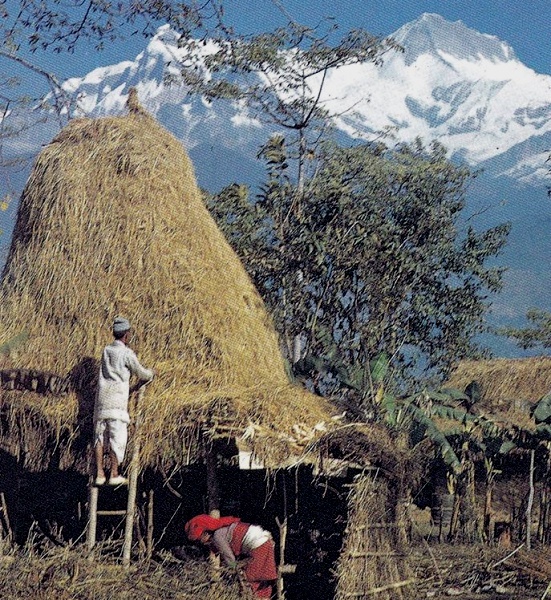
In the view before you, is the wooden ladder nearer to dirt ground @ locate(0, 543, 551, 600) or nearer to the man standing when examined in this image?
the man standing

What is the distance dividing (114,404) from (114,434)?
30 centimetres

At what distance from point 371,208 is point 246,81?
4588mm

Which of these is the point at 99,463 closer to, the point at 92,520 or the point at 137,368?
the point at 92,520

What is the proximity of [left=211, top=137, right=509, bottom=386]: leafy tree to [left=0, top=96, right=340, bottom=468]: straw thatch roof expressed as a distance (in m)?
5.42

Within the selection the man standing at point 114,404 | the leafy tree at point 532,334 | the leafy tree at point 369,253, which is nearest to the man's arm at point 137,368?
the man standing at point 114,404

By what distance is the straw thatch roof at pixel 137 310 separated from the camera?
34.1ft

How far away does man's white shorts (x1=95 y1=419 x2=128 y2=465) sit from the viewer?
402 inches

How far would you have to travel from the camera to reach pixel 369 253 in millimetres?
19672

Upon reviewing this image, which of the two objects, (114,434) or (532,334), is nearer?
(114,434)

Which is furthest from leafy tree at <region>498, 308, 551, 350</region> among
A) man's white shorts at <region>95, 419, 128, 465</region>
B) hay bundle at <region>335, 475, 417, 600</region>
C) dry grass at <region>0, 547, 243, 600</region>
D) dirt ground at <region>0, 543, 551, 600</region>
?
dry grass at <region>0, 547, 243, 600</region>

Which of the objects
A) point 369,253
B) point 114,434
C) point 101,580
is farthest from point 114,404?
point 369,253

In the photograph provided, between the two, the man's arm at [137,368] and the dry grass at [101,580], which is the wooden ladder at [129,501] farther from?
the man's arm at [137,368]

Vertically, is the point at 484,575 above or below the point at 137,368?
below

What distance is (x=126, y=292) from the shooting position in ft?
38.8
